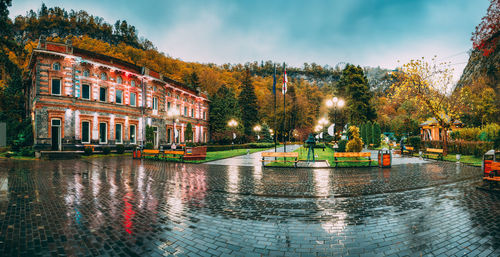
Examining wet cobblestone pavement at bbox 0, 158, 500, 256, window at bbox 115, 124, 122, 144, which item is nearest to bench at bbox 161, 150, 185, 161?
wet cobblestone pavement at bbox 0, 158, 500, 256

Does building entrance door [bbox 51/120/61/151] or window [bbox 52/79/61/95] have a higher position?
window [bbox 52/79/61/95]

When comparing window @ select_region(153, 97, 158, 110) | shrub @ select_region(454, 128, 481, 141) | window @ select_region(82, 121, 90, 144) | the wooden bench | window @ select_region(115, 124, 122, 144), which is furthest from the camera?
window @ select_region(153, 97, 158, 110)

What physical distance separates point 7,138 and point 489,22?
52.5 metres

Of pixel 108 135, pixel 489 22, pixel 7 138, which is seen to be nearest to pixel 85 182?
pixel 108 135

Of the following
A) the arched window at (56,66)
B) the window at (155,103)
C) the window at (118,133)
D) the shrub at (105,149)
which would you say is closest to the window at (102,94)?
the window at (118,133)

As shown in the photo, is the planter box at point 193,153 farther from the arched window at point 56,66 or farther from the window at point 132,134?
the arched window at point 56,66

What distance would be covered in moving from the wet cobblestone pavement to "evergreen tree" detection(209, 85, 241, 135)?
39899 millimetres

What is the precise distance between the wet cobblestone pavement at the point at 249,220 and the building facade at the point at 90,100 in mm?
16617

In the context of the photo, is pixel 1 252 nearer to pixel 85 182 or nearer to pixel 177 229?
pixel 177 229

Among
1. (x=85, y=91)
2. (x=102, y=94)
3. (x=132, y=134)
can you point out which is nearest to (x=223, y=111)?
(x=132, y=134)

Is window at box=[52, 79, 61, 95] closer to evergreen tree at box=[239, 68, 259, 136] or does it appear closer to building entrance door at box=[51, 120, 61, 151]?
building entrance door at box=[51, 120, 61, 151]

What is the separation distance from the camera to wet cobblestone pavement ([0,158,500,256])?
3.87m

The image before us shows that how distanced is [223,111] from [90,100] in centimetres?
2642

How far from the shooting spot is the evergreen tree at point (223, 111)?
1916 inches
